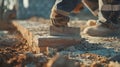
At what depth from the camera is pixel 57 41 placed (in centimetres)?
393

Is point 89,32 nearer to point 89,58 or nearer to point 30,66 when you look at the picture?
point 89,58

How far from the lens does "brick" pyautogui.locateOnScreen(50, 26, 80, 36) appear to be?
410 cm

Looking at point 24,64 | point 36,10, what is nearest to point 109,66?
point 24,64

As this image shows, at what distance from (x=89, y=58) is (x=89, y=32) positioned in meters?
1.55

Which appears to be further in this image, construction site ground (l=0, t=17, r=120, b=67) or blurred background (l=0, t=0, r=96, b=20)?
blurred background (l=0, t=0, r=96, b=20)

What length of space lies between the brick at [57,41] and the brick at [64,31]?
0.12m

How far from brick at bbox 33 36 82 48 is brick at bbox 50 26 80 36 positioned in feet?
0.40

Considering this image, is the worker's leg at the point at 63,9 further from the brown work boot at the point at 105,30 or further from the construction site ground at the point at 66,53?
the brown work boot at the point at 105,30

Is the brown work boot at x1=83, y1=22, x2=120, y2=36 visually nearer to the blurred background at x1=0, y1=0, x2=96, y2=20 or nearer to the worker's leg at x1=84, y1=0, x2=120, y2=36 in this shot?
the worker's leg at x1=84, y1=0, x2=120, y2=36

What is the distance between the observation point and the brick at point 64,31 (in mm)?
4098

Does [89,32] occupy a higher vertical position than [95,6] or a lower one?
lower

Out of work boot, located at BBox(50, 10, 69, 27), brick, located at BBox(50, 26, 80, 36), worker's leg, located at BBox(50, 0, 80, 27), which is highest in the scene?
worker's leg, located at BBox(50, 0, 80, 27)

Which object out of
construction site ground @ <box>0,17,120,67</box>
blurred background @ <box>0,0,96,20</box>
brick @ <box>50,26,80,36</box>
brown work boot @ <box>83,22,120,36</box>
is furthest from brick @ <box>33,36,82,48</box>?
blurred background @ <box>0,0,96,20</box>

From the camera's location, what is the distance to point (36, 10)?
1051 centimetres
